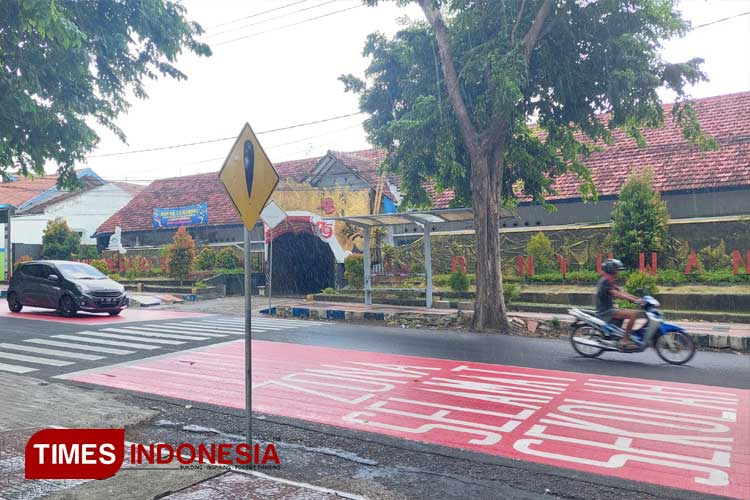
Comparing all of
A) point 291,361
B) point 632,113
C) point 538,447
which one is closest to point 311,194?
point 632,113

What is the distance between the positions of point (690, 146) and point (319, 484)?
20384 millimetres

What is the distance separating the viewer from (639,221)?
60.5 feet

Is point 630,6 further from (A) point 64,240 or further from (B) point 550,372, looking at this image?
(A) point 64,240

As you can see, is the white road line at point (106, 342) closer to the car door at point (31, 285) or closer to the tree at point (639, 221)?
the car door at point (31, 285)

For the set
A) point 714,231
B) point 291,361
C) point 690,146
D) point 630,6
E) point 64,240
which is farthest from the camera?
point 64,240

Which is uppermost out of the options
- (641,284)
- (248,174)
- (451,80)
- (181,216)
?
(451,80)

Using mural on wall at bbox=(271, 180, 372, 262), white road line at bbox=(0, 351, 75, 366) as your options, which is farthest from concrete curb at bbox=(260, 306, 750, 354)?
white road line at bbox=(0, 351, 75, 366)

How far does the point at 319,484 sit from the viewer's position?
4.85 metres

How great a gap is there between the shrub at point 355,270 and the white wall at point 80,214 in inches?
945

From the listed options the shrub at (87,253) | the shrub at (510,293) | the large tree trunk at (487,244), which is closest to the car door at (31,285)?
the large tree trunk at (487,244)

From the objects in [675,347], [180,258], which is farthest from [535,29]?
[180,258]

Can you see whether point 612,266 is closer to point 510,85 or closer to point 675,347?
point 675,347

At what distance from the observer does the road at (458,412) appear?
16.5 ft

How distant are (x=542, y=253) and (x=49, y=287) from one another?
15.6 meters
